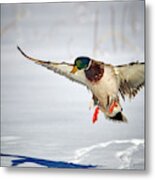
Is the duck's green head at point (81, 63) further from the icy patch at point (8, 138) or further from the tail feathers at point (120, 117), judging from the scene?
the icy patch at point (8, 138)

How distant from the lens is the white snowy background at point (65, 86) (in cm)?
213

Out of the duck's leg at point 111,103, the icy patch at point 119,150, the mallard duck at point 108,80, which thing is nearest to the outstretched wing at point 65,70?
the mallard duck at point 108,80

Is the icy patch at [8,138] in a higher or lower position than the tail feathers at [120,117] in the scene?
lower

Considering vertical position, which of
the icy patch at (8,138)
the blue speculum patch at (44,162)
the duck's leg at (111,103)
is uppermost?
the duck's leg at (111,103)

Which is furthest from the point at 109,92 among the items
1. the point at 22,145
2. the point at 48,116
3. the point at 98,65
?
the point at 22,145

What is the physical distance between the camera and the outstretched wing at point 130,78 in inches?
83.7

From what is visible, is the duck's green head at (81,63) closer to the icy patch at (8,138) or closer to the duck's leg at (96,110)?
the duck's leg at (96,110)

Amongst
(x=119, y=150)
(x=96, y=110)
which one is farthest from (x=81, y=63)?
(x=119, y=150)

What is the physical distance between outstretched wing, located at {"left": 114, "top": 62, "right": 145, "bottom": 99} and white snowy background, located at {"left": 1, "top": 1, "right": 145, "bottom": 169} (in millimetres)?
24

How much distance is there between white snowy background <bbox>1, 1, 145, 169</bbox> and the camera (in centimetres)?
213

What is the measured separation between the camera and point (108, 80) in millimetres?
2152

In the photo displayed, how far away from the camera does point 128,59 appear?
213 cm

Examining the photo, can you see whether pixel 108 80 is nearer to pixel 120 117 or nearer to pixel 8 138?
pixel 120 117

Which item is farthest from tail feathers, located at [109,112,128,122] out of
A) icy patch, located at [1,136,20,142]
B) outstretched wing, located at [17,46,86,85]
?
icy patch, located at [1,136,20,142]
